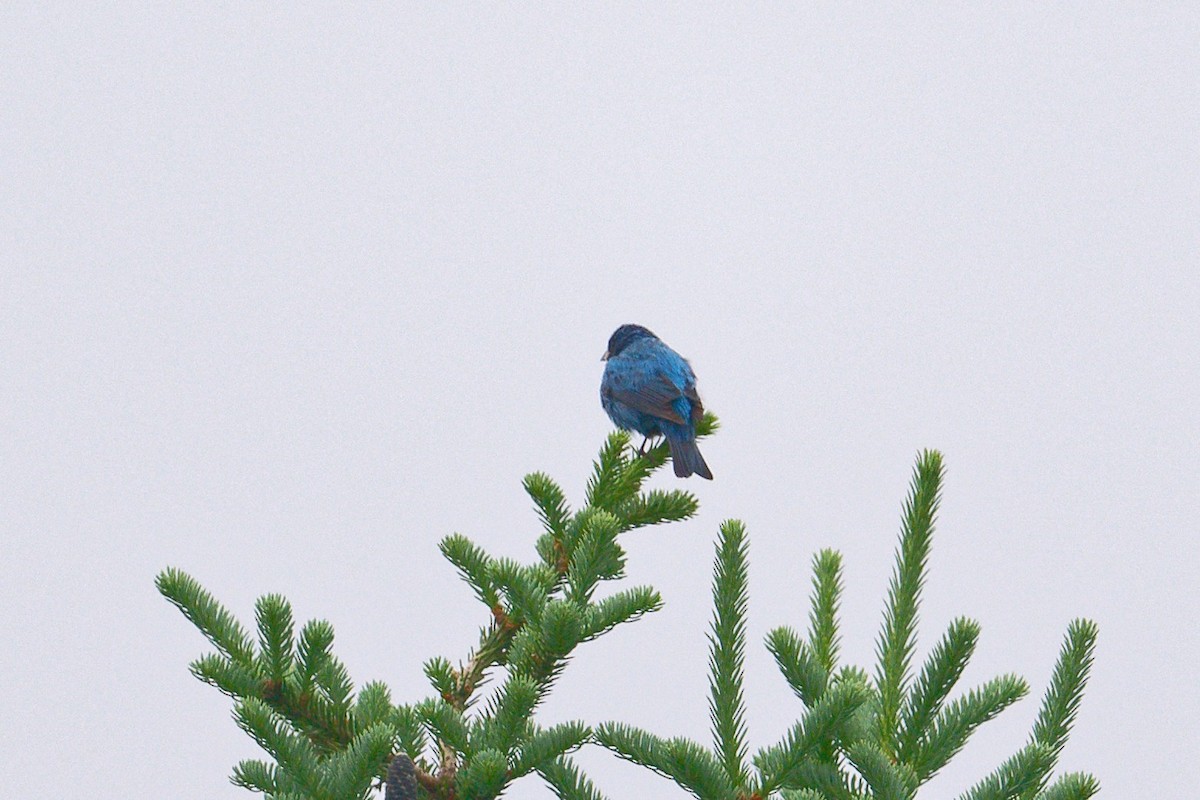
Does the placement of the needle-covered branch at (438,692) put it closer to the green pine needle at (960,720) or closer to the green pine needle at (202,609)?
the green pine needle at (202,609)

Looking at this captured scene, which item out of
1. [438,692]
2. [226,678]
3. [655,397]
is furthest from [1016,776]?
[655,397]

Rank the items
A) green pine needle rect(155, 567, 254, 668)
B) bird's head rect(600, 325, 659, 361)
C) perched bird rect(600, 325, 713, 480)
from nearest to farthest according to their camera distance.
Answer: green pine needle rect(155, 567, 254, 668) → perched bird rect(600, 325, 713, 480) → bird's head rect(600, 325, 659, 361)

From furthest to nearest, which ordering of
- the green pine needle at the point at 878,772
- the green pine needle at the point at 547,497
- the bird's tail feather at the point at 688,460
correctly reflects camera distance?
1. the bird's tail feather at the point at 688,460
2. the green pine needle at the point at 547,497
3. the green pine needle at the point at 878,772

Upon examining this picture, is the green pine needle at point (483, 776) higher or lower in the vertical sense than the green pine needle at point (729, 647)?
lower

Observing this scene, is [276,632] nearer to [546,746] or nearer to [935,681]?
[546,746]

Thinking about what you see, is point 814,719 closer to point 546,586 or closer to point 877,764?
point 877,764

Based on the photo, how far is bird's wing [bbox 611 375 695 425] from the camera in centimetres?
827

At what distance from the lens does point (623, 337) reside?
33.3ft

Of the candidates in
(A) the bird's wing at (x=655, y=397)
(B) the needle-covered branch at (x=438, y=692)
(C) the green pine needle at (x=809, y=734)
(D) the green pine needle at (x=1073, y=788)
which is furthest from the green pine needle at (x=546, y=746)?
(A) the bird's wing at (x=655, y=397)

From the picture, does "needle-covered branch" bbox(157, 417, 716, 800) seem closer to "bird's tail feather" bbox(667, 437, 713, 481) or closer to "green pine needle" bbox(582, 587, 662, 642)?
"green pine needle" bbox(582, 587, 662, 642)

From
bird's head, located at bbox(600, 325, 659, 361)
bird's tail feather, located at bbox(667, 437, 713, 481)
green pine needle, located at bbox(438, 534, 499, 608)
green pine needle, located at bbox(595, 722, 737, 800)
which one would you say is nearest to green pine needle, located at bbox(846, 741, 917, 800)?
green pine needle, located at bbox(595, 722, 737, 800)

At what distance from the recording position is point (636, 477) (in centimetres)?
470

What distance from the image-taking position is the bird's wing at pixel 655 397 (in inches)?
326

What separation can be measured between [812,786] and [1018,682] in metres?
0.60
